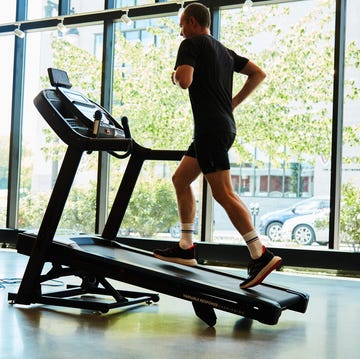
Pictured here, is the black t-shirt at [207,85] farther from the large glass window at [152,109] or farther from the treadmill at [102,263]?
the large glass window at [152,109]

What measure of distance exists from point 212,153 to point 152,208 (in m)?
3.89

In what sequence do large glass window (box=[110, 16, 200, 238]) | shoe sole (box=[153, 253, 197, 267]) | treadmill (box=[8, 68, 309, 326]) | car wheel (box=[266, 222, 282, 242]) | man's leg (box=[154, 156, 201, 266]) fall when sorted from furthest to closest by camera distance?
1. large glass window (box=[110, 16, 200, 238])
2. car wheel (box=[266, 222, 282, 242])
3. shoe sole (box=[153, 253, 197, 267])
4. man's leg (box=[154, 156, 201, 266])
5. treadmill (box=[8, 68, 309, 326])

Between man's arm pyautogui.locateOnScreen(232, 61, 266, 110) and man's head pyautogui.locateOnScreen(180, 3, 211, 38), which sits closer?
man's head pyautogui.locateOnScreen(180, 3, 211, 38)

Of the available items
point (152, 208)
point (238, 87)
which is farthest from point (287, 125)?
point (152, 208)

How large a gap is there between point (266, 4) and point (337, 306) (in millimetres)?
3761

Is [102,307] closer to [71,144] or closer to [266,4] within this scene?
[71,144]

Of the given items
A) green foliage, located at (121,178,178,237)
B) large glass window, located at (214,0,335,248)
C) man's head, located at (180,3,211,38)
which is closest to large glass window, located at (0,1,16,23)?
green foliage, located at (121,178,178,237)

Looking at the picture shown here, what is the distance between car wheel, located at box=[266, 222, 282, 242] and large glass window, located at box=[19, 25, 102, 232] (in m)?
2.19

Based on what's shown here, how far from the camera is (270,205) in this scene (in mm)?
6570

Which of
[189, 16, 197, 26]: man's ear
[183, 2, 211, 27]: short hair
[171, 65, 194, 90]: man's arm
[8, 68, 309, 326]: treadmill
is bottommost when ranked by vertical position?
[8, 68, 309, 326]: treadmill

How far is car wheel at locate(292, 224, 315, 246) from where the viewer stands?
20.7 feet

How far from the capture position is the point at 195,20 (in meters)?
3.44

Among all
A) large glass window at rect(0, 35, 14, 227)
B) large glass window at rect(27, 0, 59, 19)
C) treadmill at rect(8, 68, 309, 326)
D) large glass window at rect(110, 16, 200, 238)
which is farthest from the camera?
large glass window at rect(0, 35, 14, 227)

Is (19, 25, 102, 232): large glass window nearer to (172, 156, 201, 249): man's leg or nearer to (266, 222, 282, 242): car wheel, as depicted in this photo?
(266, 222, 282, 242): car wheel
